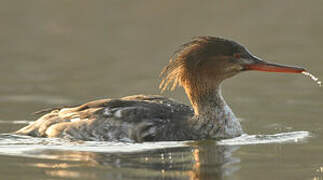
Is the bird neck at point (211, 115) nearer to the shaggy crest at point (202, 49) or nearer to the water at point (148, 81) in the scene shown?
the water at point (148, 81)

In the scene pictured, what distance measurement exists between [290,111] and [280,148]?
3.18 metres

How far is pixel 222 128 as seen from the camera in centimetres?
1141

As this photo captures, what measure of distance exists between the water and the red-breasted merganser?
0.32 m

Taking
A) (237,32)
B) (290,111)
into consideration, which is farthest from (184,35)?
(290,111)

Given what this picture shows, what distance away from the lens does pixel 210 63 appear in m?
11.6

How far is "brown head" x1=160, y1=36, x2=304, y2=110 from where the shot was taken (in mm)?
11523

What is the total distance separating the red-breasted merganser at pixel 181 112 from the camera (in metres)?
11.2

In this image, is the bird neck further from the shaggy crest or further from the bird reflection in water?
the bird reflection in water

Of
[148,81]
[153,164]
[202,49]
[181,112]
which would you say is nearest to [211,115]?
[181,112]

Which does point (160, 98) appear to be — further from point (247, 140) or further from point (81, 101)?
point (81, 101)

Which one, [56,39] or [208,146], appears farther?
[56,39]

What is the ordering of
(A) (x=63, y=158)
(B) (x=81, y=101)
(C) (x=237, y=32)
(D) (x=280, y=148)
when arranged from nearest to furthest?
(A) (x=63, y=158) < (D) (x=280, y=148) < (B) (x=81, y=101) < (C) (x=237, y=32)

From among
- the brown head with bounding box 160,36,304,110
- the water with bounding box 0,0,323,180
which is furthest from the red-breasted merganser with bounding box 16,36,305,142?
the water with bounding box 0,0,323,180

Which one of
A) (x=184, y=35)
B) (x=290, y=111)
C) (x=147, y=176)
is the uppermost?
(x=184, y=35)
